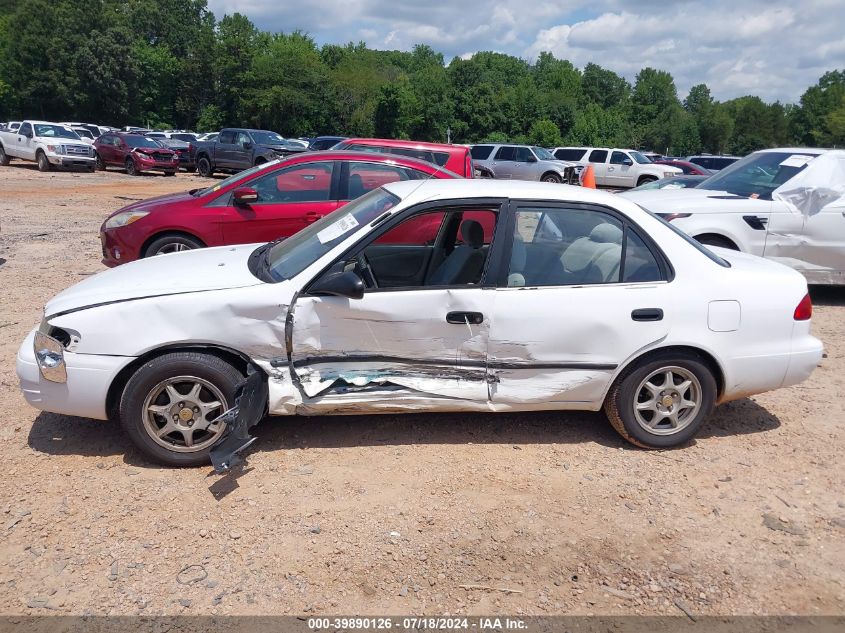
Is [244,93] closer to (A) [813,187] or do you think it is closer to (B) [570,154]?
(B) [570,154]

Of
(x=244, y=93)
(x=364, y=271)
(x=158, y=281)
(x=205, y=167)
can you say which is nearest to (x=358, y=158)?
(x=364, y=271)

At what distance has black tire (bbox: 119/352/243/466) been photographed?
13.1 feet

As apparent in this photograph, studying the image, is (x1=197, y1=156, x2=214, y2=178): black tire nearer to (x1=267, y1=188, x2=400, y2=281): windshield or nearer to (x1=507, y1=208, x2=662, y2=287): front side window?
(x1=267, y1=188, x2=400, y2=281): windshield

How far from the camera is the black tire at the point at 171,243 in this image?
780 cm

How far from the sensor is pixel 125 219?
7.89 metres

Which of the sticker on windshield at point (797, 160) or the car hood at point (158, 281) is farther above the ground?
the sticker on windshield at point (797, 160)

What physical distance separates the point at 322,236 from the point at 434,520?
6.35ft

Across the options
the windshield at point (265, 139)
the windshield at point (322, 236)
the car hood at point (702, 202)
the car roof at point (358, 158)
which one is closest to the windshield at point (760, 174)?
the car hood at point (702, 202)

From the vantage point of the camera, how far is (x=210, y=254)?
16.4ft

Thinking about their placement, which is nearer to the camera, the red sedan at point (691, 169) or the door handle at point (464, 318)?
the door handle at point (464, 318)

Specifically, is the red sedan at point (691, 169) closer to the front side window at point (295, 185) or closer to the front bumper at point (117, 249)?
the front side window at point (295, 185)

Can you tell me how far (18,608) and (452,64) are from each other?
7527 cm

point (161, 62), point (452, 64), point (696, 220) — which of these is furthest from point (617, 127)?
point (696, 220)

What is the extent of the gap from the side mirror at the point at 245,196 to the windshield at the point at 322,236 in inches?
109
